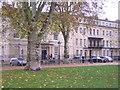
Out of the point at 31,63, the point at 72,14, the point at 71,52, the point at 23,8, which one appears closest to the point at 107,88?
the point at 31,63

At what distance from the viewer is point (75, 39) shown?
57500 mm

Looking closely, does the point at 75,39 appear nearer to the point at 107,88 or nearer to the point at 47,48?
the point at 47,48

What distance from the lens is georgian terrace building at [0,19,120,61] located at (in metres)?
43.4

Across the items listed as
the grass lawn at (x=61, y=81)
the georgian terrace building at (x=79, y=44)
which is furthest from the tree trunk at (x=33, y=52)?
the georgian terrace building at (x=79, y=44)

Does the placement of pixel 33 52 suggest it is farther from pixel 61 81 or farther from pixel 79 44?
pixel 79 44

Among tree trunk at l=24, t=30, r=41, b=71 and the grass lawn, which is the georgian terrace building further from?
the grass lawn

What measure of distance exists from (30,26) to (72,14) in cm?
1321

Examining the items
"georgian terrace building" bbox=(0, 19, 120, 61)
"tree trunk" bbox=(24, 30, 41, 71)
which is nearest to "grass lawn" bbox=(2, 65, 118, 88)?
"tree trunk" bbox=(24, 30, 41, 71)

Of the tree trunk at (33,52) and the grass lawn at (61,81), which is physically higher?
the tree trunk at (33,52)

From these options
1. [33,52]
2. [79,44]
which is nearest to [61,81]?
[33,52]

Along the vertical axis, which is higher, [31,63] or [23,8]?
[23,8]

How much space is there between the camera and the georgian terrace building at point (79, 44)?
43.4 metres

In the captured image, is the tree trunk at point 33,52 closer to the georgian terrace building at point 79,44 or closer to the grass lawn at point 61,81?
the grass lawn at point 61,81

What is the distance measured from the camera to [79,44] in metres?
59.0
